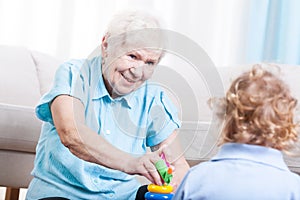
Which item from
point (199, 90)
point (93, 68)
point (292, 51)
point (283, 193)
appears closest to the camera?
point (283, 193)

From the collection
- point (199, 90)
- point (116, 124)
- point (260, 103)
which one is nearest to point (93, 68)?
point (116, 124)

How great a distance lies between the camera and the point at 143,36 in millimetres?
1421

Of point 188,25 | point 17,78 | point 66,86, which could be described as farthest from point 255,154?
point 188,25

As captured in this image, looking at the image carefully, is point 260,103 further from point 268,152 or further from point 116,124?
point 116,124

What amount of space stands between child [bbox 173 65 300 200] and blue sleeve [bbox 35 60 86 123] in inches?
17.0

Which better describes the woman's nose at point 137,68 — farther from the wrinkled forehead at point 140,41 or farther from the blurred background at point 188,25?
the blurred background at point 188,25

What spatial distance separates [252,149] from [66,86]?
55cm

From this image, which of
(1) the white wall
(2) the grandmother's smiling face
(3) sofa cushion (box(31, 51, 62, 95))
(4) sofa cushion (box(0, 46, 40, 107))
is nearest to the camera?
(2) the grandmother's smiling face

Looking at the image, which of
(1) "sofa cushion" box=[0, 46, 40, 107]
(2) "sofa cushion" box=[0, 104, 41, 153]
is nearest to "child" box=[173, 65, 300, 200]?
(2) "sofa cushion" box=[0, 104, 41, 153]

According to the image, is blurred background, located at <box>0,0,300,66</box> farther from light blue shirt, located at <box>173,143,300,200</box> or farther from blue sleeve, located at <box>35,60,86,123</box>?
light blue shirt, located at <box>173,143,300,200</box>

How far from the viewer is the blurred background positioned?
3359mm

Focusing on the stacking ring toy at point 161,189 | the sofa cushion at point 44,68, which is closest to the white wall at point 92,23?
the sofa cushion at point 44,68

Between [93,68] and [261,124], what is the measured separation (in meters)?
0.51

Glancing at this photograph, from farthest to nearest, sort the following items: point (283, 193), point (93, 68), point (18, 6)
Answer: point (18, 6), point (93, 68), point (283, 193)
